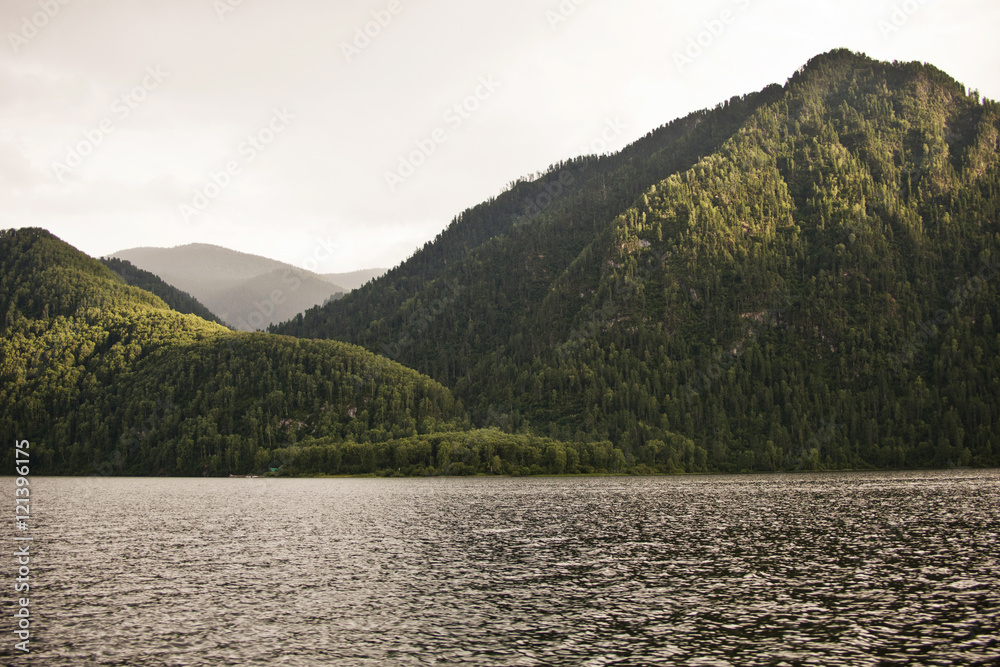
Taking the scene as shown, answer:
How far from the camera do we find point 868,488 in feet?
610

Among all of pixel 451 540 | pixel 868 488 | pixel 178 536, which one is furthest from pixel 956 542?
pixel 868 488

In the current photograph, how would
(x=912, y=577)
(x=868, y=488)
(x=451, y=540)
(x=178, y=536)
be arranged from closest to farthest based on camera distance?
1. (x=912, y=577)
2. (x=451, y=540)
3. (x=178, y=536)
4. (x=868, y=488)

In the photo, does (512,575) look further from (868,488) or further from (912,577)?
(868,488)

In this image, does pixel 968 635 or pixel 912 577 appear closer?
pixel 968 635

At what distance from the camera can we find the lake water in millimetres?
43781

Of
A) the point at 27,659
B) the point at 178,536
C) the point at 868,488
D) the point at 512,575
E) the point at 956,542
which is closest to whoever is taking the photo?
the point at 27,659

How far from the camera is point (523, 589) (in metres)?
62.1

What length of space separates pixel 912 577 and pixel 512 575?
34.0 metres

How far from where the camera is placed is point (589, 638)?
46.3m

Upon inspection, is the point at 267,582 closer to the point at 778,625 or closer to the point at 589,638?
the point at 589,638

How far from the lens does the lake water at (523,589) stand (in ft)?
144

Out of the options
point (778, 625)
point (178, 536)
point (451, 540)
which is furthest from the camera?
point (178, 536)

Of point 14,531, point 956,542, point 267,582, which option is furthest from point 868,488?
point 14,531

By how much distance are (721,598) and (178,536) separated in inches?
2902
